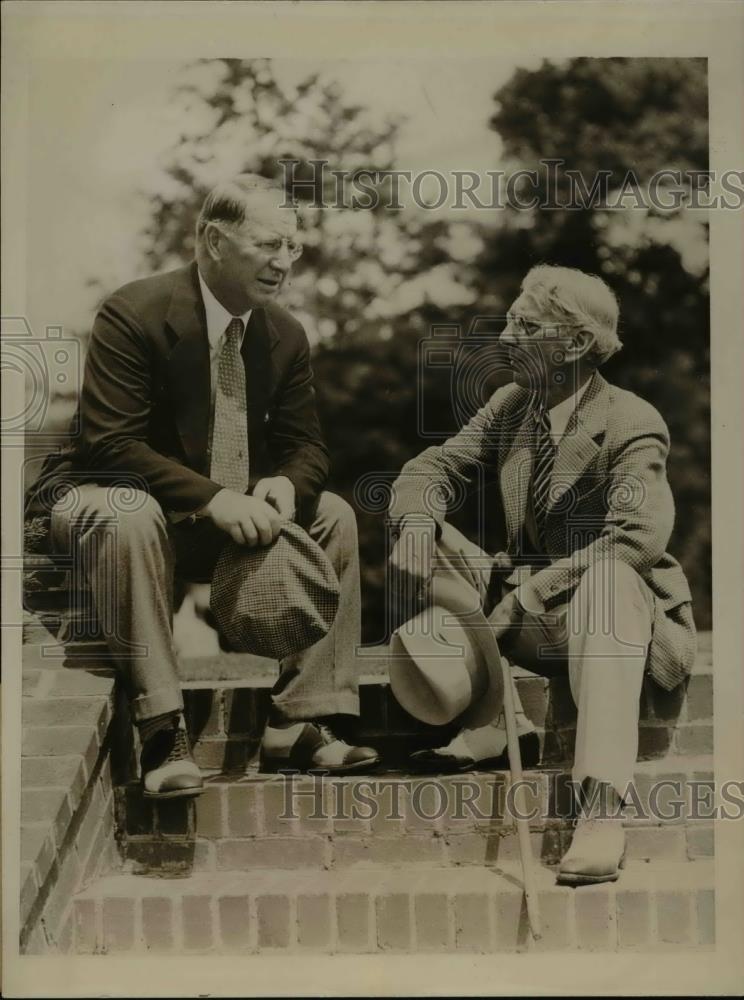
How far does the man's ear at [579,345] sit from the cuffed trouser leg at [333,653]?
94 centimetres

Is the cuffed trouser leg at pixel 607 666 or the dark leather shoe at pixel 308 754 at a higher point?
the cuffed trouser leg at pixel 607 666

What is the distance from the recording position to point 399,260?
3918 millimetres

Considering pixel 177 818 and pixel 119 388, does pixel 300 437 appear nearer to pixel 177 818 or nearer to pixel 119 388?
pixel 119 388

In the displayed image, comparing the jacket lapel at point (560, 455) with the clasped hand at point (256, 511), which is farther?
the jacket lapel at point (560, 455)

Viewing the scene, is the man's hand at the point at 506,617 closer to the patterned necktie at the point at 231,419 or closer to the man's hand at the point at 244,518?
the man's hand at the point at 244,518

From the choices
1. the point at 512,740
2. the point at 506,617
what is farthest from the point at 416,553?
the point at 512,740

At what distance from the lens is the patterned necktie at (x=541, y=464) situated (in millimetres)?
3914

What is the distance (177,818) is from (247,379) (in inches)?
59.1

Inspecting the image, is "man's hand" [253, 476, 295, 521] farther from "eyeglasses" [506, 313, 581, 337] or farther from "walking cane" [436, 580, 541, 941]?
"eyeglasses" [506, 313, 581, 337]

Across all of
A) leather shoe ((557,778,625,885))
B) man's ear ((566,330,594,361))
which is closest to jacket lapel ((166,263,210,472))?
man's ear ((566,330,594,361))

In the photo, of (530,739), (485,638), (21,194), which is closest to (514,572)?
(485,638)

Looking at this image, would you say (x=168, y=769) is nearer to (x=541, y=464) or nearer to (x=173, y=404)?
(x=173, y=404)

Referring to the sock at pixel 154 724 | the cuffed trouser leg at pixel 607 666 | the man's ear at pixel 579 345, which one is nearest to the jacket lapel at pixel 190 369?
the sock at pixel 154 724

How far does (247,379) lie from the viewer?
12.9 ft
